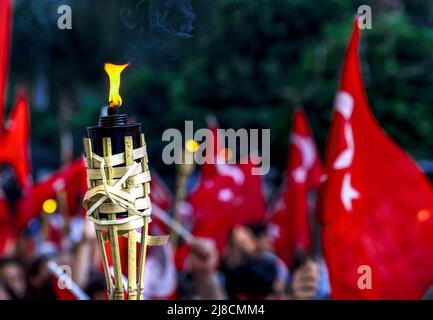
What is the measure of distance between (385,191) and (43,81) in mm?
24263

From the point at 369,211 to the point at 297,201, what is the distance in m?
2.47

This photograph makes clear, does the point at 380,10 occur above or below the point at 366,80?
above

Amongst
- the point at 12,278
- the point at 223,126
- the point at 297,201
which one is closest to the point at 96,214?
the point at 12,278

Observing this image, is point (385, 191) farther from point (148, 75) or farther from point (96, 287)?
point (148, 75)

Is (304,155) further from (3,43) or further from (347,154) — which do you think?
(3,43)

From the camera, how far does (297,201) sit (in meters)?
6.42

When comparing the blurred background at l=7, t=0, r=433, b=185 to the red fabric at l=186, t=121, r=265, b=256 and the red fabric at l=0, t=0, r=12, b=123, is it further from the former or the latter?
the red fabric at l=0, t=0, r=12, b=123

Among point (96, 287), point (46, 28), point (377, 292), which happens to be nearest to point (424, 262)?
point (377, 292)

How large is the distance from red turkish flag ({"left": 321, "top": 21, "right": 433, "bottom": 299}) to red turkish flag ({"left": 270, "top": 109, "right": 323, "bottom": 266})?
7.18 feet

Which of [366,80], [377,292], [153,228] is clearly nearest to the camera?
[377,292]

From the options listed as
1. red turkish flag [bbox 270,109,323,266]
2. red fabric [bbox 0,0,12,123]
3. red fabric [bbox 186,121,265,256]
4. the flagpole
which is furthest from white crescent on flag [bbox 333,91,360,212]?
red fabric [bbox 186,121,265,256]

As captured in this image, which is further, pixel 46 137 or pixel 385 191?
pixel 46 137

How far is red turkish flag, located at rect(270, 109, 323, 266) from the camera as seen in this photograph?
6.41 m

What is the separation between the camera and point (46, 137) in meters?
24.0
